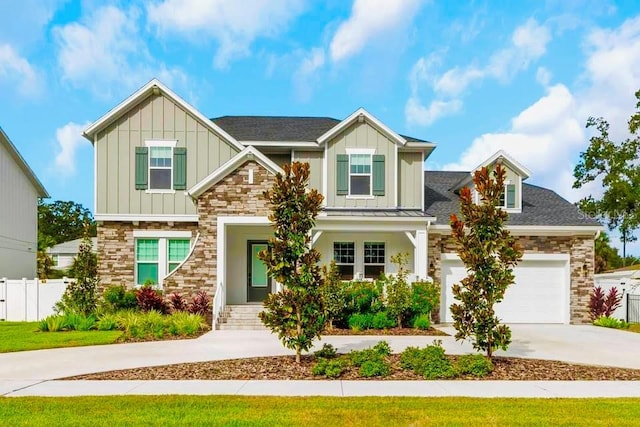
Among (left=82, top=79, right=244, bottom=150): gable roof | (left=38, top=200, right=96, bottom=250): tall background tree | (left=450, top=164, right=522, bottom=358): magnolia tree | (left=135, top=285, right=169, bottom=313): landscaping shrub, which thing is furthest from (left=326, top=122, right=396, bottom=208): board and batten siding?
(left=38, top=200, right=96, bottom=250): tall background tree

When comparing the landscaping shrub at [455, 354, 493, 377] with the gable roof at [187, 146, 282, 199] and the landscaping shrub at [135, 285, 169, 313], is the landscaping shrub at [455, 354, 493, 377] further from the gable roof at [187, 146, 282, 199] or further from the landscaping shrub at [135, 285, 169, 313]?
the landscaping shrub at [135, 285, 169, 313]

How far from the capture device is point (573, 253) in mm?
18609

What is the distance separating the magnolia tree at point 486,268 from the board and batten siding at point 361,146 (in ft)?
28.9

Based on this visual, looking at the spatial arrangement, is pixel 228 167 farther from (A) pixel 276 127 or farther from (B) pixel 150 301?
(A) pixel 276 127

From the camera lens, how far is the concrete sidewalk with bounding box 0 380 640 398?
7.79 metres

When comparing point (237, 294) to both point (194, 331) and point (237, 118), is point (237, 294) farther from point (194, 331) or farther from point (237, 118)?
point (237, 118)

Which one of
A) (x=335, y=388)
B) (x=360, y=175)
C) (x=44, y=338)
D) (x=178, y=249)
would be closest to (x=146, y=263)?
(x=178, y=249)

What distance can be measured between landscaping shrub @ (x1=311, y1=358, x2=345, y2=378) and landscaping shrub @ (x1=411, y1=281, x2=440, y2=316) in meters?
7.04

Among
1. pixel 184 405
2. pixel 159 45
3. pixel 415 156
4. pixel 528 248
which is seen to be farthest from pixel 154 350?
pixel 528 248

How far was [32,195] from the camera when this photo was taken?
26.5 metres

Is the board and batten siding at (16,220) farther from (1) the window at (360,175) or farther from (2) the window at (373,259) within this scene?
(2) the window at (373,259)

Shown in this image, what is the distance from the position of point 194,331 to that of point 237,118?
448 inches

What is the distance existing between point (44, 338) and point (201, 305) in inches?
174

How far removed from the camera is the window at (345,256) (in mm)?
18562
